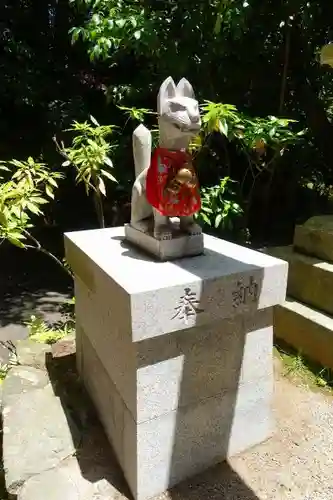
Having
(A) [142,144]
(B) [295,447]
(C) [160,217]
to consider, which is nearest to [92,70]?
(A) [142,144]

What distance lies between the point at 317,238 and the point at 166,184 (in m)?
1.71

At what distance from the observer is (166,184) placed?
6.57ft

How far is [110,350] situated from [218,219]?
183 cm

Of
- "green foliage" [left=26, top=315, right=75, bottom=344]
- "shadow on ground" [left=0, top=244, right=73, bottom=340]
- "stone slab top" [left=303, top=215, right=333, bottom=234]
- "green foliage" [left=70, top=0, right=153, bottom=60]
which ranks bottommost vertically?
"shadow on ground" [left=0, top=244, right=73, bottom=340]

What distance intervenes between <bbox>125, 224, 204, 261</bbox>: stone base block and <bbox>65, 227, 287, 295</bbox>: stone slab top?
0.03 metres

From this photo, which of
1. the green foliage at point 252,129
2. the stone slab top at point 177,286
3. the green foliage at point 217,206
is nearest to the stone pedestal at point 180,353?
the stone slab top at point 177,286

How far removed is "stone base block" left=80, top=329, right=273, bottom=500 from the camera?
1.95m

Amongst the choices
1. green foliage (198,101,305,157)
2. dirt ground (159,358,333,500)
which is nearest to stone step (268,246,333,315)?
dirt ground (159,358,333,500)

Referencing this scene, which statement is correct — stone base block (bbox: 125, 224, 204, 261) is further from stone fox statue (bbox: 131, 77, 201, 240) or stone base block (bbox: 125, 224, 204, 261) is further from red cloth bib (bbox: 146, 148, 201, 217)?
red cloth bib (bbox: 146, 148, 201, 217)

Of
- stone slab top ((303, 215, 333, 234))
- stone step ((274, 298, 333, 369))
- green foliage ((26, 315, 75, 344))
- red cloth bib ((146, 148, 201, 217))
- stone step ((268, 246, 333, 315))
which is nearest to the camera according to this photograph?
red cloth bib ((146, 148, 201, 217))

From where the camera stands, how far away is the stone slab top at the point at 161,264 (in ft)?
6.05

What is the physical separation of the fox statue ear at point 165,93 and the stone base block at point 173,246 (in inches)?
24.0

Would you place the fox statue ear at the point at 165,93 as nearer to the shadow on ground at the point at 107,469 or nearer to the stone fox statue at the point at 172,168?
the stone fox statue at the point at 172,168

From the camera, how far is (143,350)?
5.94ft
